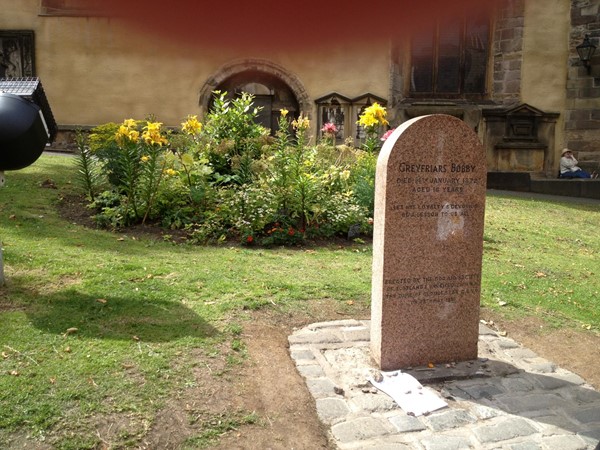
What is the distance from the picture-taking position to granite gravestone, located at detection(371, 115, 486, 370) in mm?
3898

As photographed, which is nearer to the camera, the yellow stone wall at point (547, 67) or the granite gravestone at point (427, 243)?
the granite gravestone at point (427, 243)

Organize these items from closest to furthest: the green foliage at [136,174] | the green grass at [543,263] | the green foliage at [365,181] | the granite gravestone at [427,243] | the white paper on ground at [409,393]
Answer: the white paper on ground at [409,393] < the granite gravestone at [427,243] < the green grass at [543,263] < the green foliage at [136,174] < the green foliage at [365,181]

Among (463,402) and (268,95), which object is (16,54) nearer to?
(268,95)

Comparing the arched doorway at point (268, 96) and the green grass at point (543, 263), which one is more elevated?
the arched doorway at point (268, 96)

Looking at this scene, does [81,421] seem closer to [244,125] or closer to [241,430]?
[241,430]

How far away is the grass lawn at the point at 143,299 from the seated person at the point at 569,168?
307 inches

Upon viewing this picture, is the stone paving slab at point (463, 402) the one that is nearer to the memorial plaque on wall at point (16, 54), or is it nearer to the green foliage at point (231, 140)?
the green foliage at point (231, 140)

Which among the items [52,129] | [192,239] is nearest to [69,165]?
[192,239]

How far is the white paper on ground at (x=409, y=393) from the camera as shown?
3441 mm

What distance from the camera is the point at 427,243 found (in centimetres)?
402

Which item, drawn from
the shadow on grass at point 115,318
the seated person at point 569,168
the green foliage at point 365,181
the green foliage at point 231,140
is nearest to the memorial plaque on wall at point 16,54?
the green foliage at point 231,140

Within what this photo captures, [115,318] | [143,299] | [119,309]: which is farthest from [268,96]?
[115,318]

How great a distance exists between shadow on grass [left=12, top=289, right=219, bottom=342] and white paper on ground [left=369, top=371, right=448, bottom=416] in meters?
1.34

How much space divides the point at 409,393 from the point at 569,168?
14.8m
